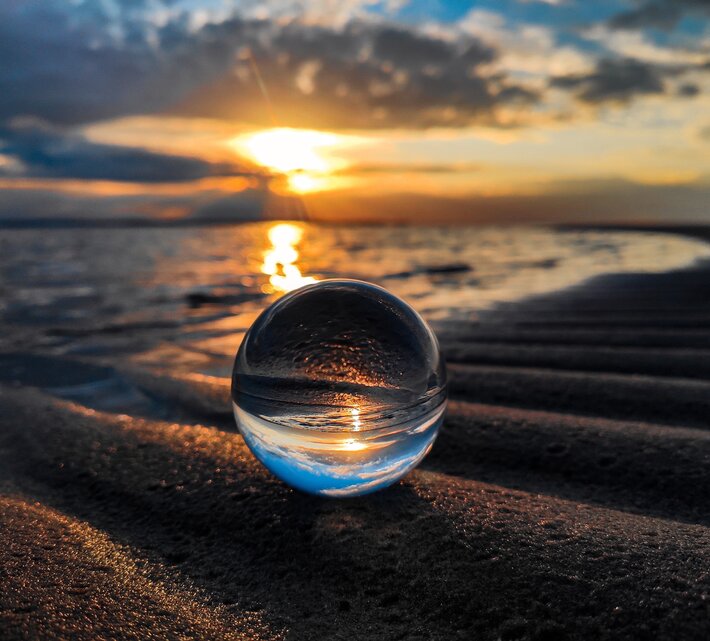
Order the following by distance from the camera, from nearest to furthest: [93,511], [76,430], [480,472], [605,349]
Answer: [93,511], [480,472], [76,430], [605,349]

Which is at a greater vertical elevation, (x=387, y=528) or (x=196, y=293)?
(x=387, y=528)

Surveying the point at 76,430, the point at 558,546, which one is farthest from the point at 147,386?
the point at 558,546

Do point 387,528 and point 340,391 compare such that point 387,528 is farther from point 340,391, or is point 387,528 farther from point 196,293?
point 196,293

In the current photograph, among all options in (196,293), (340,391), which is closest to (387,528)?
(340,391)

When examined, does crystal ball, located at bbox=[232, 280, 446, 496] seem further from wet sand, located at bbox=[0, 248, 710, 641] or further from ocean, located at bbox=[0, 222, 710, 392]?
ocean, located at bbox=[0, 222, 710, 392]

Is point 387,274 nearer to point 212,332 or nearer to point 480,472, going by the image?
point 212,332
